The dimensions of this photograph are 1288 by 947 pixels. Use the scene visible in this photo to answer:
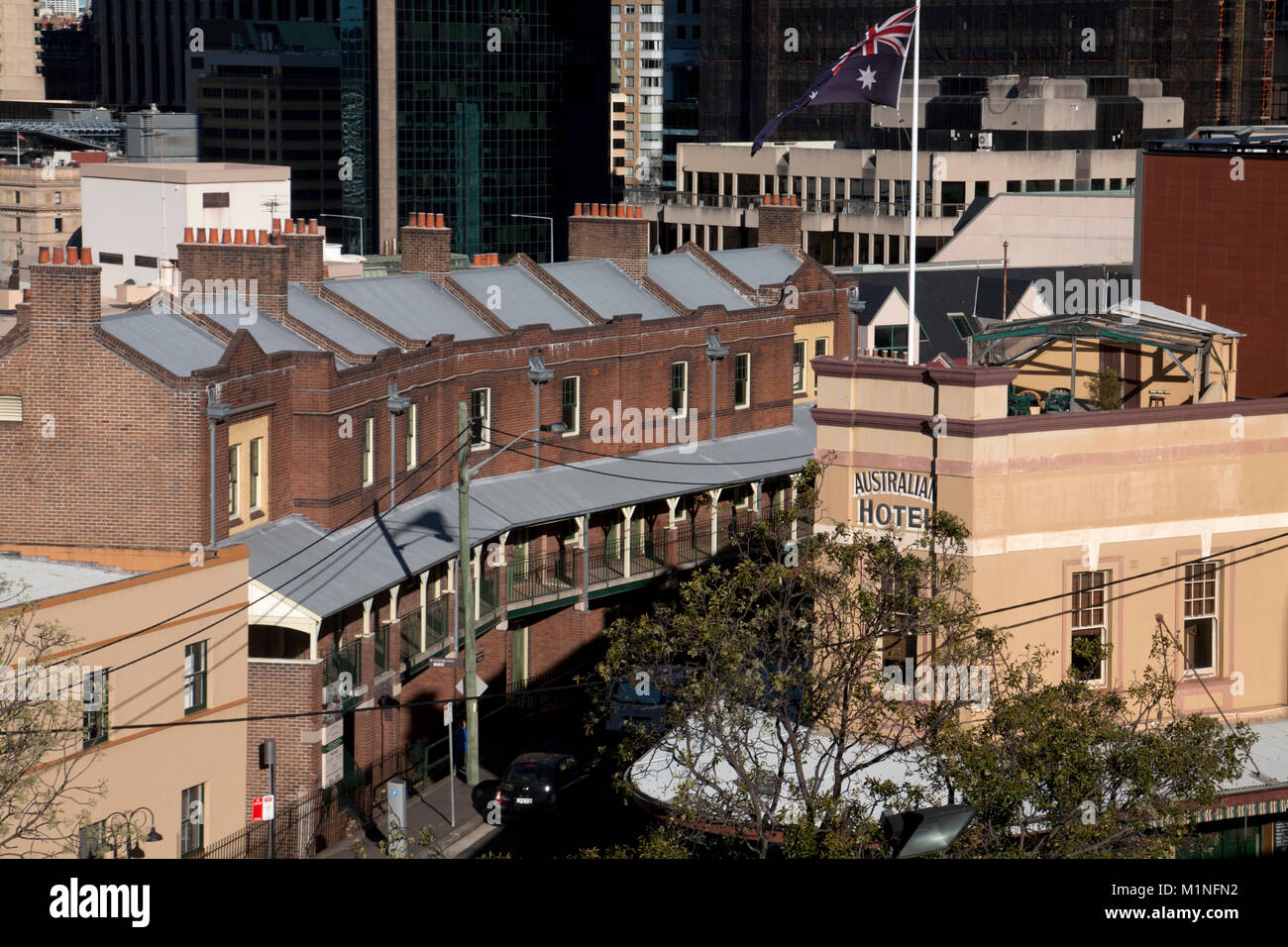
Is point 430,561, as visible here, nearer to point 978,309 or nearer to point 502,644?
point 502,644

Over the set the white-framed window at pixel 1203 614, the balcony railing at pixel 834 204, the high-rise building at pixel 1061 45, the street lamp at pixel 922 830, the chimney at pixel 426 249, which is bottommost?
the white-framed window at pixel 1203 614

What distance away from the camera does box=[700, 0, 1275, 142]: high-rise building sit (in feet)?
537

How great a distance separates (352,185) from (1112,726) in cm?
17471

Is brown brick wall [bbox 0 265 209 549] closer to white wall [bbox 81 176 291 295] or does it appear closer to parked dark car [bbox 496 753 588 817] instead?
parked dark car [bbox 496 753 588 817]

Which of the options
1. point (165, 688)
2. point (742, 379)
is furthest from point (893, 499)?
point (742, 379)

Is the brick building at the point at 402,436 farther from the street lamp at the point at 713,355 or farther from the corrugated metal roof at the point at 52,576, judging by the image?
the corrugated metal roof at the point at 52,576

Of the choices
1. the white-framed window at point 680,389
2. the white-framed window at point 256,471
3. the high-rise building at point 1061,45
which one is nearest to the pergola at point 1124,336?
the white-framed window at point 256,471

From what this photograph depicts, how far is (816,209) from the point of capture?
480 ft

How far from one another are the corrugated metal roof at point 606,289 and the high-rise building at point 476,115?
112588 millimetres

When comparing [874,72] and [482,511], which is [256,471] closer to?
[482,511]

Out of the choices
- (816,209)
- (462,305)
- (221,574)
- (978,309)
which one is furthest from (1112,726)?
(816,209)

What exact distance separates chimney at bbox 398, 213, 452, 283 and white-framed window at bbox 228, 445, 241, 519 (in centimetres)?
1502

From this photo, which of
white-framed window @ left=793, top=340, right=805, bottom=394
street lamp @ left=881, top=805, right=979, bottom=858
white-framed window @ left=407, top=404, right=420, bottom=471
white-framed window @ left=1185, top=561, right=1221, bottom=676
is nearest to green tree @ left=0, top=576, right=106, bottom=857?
street lamp @ left=881, top=805, right=979, bottom=858

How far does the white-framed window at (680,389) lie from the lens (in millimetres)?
61431
